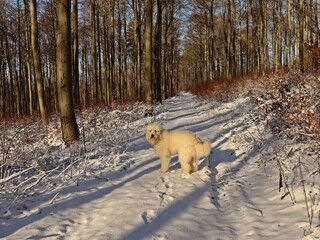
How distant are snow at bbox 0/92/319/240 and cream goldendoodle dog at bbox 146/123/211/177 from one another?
0.77 feet

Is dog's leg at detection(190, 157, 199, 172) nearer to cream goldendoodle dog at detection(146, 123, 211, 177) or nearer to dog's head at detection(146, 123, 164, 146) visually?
cream goldendoodle dog at detection(146, 123, 211, 177)

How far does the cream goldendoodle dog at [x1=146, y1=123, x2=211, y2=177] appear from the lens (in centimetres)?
579

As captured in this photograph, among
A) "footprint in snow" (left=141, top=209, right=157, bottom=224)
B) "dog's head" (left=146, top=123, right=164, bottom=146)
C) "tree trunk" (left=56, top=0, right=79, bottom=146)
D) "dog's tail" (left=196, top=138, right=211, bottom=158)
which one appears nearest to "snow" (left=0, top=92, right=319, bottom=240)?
"footprint in snow" (left=141, top=209, right=157, bottom=224)

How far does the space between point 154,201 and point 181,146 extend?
1571 millimetres

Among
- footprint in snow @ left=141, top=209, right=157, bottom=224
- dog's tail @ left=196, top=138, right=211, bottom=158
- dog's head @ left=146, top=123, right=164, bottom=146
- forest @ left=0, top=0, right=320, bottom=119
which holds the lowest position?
footprint in snow @ left=141, top=209, right=157, bottom=224

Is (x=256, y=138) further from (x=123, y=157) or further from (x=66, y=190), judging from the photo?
(x=66, y=190)

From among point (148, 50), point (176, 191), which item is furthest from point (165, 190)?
point (148, 50)

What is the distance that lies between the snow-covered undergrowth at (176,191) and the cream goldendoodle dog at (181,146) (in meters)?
0.23

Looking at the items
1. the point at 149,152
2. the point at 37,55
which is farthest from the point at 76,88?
the point at 149,152

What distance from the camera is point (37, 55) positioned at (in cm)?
1207

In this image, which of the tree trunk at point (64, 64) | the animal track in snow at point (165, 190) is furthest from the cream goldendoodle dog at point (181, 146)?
the tree trunk at point (64, 64)

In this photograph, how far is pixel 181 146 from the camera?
5.86 metres

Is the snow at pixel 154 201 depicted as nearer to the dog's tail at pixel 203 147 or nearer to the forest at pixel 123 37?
the dog's tail at pixel 203 147

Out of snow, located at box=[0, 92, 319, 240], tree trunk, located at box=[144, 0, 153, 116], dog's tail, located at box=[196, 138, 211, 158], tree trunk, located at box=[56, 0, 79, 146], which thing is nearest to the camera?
snow, located at box=[0, 92, 319, 240]
